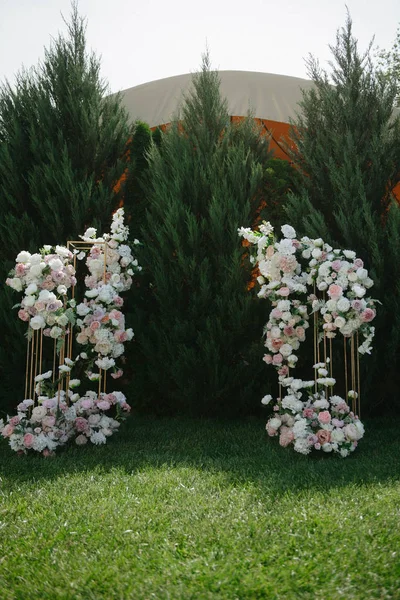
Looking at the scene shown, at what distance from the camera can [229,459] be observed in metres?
3.98

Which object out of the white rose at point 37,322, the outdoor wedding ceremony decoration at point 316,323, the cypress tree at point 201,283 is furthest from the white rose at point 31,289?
the outdoor wedding ceremony decoration at point 316,323

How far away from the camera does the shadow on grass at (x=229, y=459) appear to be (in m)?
3.49

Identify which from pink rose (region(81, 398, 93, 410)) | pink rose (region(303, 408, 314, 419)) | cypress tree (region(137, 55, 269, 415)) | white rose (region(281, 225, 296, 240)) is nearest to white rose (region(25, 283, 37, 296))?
pink rose (region(81, 398, 93, 410))

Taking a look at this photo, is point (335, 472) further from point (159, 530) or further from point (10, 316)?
point (10, 316)

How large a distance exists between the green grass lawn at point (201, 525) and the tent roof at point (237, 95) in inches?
185

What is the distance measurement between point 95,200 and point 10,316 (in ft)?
4.65

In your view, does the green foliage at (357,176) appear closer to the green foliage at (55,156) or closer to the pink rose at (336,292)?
the pink rose at (336,292)

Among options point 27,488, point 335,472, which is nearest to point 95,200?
point 27,488

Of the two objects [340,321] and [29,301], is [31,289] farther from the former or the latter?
[340,321]

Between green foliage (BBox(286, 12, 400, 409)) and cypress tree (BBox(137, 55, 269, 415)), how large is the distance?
2.03 ft

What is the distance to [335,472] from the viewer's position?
363 centimetres

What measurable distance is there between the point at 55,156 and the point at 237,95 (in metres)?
2.78

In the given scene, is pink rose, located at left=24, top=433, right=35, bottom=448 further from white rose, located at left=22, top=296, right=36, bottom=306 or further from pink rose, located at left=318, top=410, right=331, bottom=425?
pink rose, located at left=318, top=410, right=331, bottom=425

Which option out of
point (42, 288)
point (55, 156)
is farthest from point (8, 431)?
point (55, 156)
